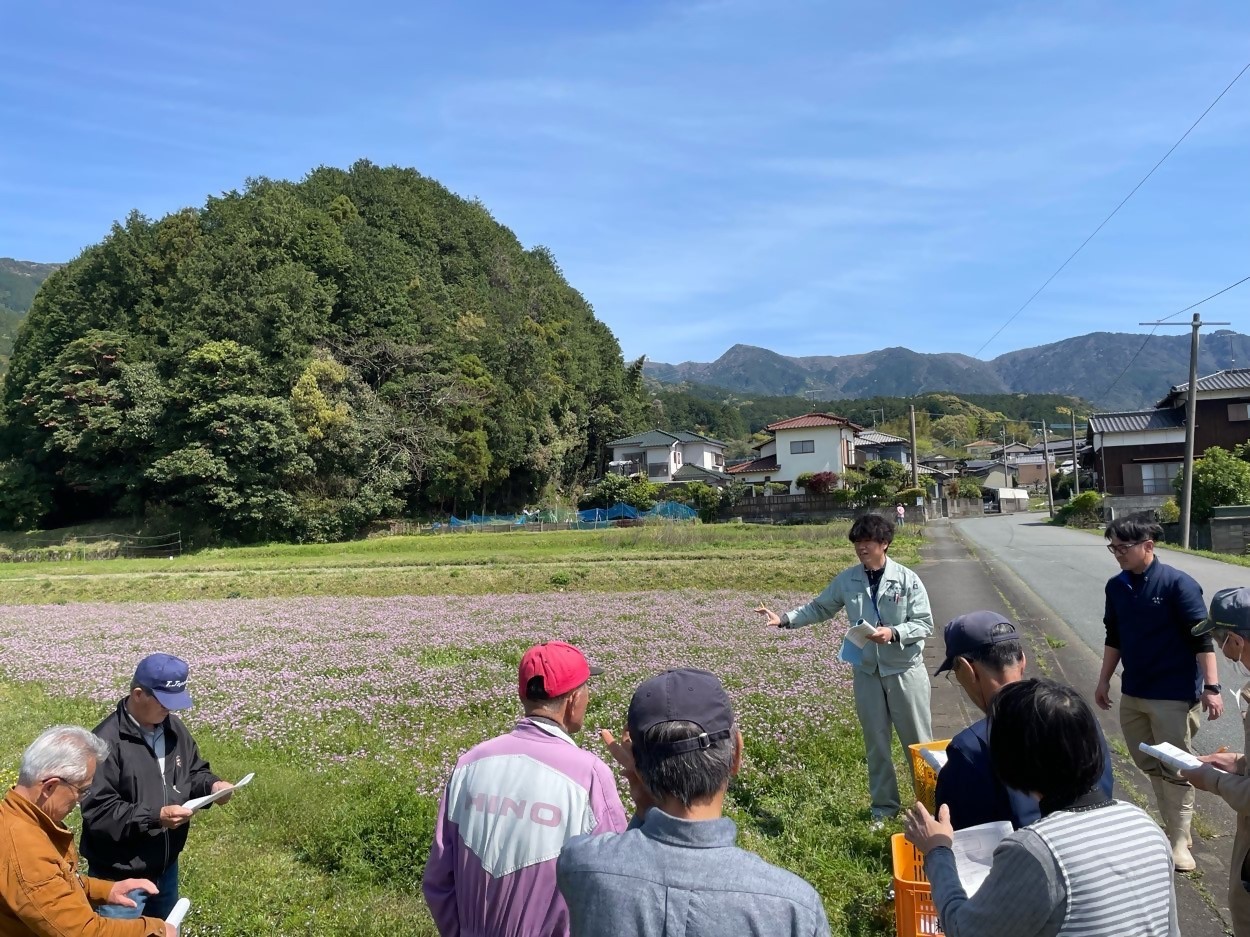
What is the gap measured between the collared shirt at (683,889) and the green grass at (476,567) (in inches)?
710

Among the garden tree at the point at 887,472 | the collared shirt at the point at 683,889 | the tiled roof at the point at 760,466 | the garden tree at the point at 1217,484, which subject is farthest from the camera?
the tiled roof at the point at 760,466

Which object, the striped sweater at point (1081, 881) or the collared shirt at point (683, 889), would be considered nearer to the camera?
the collared shirt at point (683, 889)

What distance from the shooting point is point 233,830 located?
5.70m

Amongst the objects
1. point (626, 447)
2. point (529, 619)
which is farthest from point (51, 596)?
point (626, 447)

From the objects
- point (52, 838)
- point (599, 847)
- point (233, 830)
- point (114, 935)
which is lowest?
point (233, 830)

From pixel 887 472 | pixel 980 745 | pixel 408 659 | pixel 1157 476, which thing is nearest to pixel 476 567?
pixel 408 659

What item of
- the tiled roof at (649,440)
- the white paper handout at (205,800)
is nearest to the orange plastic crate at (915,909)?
the white paper handout at (205,800)

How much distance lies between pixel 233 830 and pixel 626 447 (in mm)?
67256

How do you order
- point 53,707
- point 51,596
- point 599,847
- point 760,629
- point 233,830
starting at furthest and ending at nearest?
point 51,596, point 760,629, point 53,707, point 233,830, point 599,847

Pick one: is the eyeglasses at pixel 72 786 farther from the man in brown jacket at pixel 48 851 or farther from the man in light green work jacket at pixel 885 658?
the man in light green work jacket at pixel 885 658

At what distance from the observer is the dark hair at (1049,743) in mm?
2111

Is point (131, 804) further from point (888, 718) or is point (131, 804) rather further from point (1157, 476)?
point (1157, 476)

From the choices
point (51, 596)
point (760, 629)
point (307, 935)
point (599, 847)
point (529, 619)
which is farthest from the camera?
point (51, 596)

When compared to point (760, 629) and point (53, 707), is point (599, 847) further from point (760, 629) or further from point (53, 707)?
point (760, 629)
